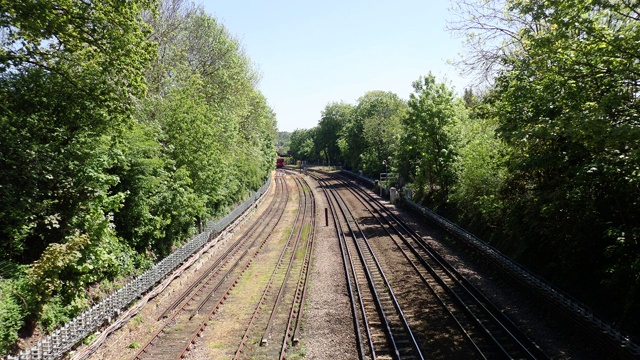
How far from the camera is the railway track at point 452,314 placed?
11578 millimetres

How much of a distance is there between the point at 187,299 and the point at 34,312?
5.89 meters

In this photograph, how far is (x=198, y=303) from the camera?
1612 cm

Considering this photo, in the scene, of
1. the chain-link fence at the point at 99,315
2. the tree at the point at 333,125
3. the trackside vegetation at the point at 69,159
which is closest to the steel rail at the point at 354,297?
the chain-link fence at the point at 99,315

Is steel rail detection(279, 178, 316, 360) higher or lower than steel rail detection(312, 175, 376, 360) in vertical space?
lower

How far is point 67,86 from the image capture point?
44.0 ft

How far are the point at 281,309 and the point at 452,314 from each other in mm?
6064

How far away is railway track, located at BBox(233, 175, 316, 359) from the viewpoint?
12.3 m

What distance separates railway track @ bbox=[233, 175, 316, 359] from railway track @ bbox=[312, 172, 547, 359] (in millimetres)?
2253

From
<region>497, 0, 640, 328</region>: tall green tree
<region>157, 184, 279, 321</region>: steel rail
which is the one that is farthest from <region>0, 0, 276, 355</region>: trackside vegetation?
<region>497, 0, 640, 328</region>: tall green tree

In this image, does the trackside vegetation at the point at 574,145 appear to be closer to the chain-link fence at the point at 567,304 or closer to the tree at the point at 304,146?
the chain-link fence at the point at 567,304

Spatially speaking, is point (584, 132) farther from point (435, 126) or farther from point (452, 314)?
point (435, 126)

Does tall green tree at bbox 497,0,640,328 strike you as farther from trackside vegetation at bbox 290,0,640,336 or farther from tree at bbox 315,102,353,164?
tree at bbox 315,102,353,164

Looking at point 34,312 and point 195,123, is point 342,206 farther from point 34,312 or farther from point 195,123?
point 34,312

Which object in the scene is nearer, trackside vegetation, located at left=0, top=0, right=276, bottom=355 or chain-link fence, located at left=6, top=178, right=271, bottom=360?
chain-link fence, located at left=6, top=178, right=271, bottom=360
